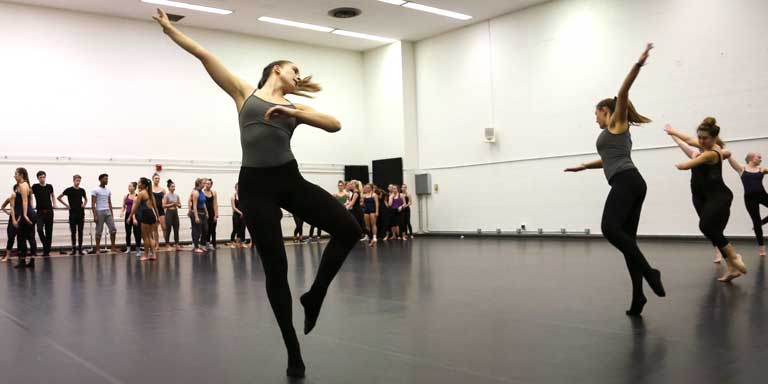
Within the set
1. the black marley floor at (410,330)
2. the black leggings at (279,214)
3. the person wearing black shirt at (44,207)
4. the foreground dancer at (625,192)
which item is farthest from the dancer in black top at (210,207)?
the black leggings at (279,214)

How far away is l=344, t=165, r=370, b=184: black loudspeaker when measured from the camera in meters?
18.5

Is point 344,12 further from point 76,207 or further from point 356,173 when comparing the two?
point 76,207

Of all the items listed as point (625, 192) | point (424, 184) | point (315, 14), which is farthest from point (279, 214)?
point (424, 184)

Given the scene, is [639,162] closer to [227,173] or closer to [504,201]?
[504,201]

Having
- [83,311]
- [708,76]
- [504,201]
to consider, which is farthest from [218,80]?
[504,201]

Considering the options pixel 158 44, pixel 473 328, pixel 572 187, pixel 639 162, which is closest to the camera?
pixel 473 328

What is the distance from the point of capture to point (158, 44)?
15.6 metres

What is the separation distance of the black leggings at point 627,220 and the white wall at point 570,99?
29.0ft

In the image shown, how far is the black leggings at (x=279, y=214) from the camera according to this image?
2.93 m

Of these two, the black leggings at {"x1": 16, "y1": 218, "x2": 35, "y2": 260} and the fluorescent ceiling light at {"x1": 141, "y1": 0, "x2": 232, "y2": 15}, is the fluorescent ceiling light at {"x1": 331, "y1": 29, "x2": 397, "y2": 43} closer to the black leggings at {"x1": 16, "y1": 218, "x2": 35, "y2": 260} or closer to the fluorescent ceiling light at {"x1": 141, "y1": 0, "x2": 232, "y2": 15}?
the fluorescent ceiling light at {"x1": 141, "y1": 0, "x2": 232, "y2": 15}

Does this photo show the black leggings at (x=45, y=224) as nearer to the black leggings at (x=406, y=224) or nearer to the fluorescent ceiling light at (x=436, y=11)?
the black leggings at (x=406, y=224)

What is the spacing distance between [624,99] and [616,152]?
0.41 meters

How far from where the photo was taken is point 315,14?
15.1m

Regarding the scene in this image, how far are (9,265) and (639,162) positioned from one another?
1217 centimetres
